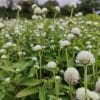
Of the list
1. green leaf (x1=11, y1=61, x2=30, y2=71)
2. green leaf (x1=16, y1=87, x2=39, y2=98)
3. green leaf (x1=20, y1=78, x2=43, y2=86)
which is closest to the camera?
green leaf (x1=16, y1=87, x2=39, y2=98)

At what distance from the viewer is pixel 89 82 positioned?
9.22 feet

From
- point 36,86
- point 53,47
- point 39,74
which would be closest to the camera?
point 36,86

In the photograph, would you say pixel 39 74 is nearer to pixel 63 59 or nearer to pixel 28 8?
pixel 63 59

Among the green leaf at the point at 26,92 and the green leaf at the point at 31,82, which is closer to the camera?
the green leaf at the point at 26,92

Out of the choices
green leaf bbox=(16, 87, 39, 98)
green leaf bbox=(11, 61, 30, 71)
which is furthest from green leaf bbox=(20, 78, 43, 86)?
green leaf bbox=(11, 61, 30, 71)

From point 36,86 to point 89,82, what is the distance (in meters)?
0.34

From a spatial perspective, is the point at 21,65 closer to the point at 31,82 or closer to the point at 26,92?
the point at 31,82

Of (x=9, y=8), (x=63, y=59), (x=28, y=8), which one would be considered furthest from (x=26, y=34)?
(x=9, y=8)

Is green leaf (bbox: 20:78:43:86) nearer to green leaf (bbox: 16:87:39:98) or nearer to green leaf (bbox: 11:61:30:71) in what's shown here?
→ green leaf (bbox: 16:87:39:98)

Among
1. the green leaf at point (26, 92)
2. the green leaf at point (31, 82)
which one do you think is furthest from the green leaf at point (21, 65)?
the green leaf at point (26, 92)

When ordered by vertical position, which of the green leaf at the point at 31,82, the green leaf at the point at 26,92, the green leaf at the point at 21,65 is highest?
the green leaf at the point at 21,65

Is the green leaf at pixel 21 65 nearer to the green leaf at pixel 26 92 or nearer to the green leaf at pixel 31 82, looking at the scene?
the green leaf at pixel 31 82

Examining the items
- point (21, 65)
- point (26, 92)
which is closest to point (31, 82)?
point (26, 92)

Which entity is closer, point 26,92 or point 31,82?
point 26,92
